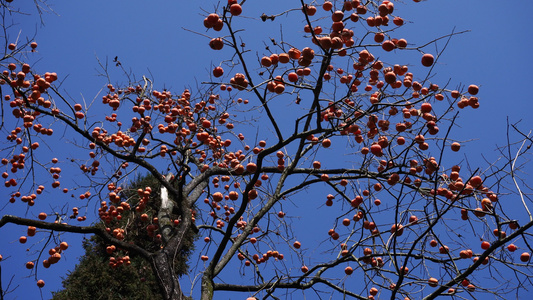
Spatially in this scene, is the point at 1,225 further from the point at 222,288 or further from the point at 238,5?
the point at 238,5

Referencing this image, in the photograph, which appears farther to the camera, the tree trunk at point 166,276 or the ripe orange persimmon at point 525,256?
the tree trunk at point 166,276

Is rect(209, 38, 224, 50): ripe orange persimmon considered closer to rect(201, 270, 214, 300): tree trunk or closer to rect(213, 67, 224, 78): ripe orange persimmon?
rect(213, 67, 224, 78): ripe orange persimmon

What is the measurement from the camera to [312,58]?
2.80 meters

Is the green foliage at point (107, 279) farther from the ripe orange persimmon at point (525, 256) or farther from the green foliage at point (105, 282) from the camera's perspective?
the ripe orange persimmon at point (525, 256)

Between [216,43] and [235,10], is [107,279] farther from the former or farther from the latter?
[235,10]

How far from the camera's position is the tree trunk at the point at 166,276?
12.5 feet

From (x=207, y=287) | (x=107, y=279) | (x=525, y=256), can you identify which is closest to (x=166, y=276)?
(x=207, y=287)

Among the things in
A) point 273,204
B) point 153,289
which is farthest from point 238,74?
point 153,289

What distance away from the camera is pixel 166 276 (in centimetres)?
404

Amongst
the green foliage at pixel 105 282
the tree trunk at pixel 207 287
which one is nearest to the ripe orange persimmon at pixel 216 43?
the tree trunk at pixel 207 287

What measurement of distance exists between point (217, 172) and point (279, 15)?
278 centimetres

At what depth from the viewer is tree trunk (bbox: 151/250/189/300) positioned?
12.5 feet

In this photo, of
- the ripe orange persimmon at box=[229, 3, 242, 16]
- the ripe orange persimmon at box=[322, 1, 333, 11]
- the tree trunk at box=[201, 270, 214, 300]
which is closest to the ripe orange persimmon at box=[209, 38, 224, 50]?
the ripe orange persimmon at box=[229, 3, 242, 16]

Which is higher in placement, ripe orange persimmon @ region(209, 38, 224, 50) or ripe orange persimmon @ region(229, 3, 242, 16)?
ripe orange persimmon @ region(229, 3, 242, 16)
